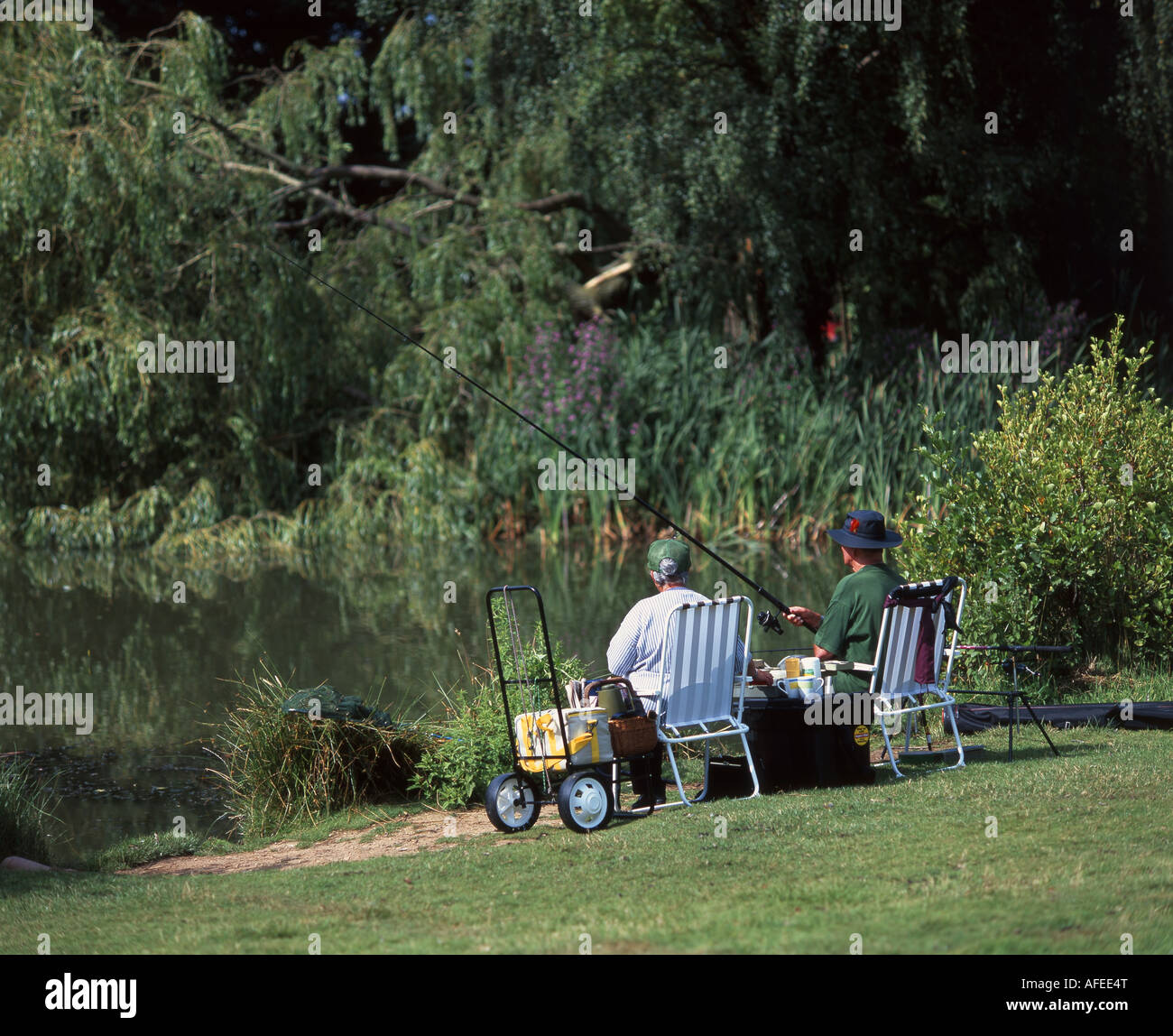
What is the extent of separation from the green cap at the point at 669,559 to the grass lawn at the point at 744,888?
113 centimetres

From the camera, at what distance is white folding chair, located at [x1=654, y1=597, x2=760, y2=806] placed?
669 cm

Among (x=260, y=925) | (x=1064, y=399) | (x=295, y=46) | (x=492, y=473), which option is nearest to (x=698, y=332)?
(x=492, y=473)

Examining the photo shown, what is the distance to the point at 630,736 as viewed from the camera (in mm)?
6559

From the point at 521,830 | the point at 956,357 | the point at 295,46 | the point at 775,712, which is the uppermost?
the point at 295,46

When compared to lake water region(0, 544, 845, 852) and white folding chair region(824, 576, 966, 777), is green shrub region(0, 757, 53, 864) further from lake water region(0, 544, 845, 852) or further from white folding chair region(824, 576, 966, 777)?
white folding chair region(824, 576, 966, 777)

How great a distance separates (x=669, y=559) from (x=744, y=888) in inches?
88.0

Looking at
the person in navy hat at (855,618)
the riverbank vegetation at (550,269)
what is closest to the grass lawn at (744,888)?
the person in navy hat at (855,618)

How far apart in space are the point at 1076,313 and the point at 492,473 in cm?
867

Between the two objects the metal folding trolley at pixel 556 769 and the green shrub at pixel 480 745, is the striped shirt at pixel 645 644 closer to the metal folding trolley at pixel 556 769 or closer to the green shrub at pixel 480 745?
the metal folding trolley at pixel 556 769

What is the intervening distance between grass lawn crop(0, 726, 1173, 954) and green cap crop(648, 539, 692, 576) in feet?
3.70

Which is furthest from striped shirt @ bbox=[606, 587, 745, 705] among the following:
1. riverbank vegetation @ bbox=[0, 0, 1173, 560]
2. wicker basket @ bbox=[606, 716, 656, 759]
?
riverbank vegetation @ bbox=[0, 0, 1173, 560]

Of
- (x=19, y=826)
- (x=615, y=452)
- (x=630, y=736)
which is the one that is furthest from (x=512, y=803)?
(x=615, y=452)
